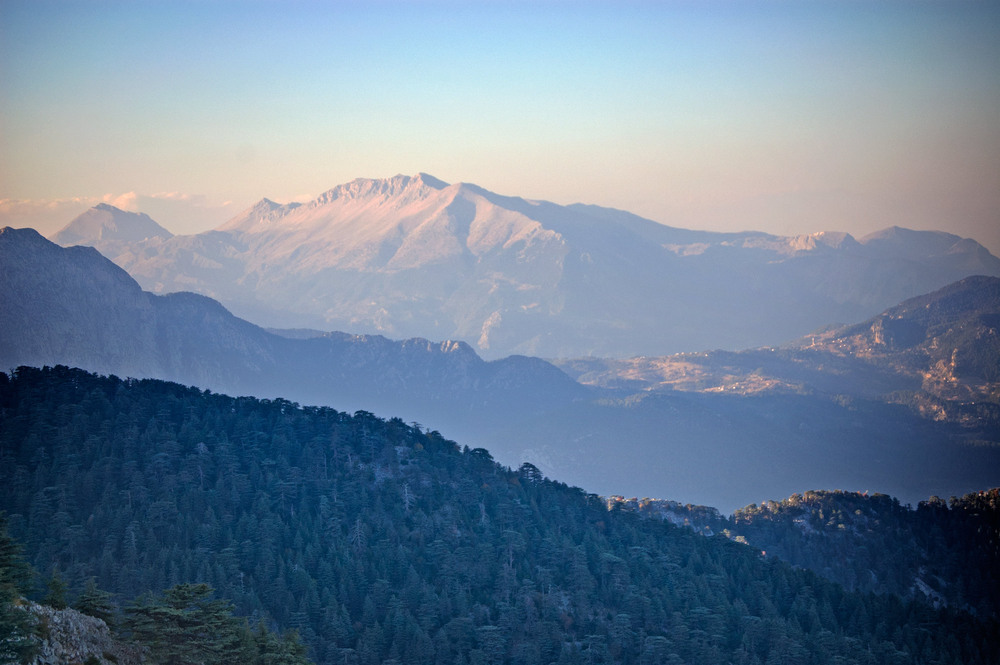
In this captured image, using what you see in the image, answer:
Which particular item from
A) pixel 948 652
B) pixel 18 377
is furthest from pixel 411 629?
pixel 18 377

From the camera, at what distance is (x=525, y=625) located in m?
134

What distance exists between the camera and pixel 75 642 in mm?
85625

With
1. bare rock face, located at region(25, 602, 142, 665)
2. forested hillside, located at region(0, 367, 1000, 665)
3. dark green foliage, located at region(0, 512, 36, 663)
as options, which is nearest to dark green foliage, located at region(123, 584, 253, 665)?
bare rock face, located at region(25, 602, 142, 665)

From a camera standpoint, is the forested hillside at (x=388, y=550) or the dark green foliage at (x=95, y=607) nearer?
the dark green foliage at (x=95, y=607)

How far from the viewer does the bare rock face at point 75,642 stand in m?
82.8

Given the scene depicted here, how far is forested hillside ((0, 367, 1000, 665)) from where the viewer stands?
428ft

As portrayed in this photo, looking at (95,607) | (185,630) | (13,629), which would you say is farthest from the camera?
(185,630)

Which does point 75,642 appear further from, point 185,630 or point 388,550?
point 388,550

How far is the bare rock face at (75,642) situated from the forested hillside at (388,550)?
33.8 metres

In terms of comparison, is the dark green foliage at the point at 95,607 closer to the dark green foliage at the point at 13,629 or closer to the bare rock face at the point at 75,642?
the bare rock face at the point at 75,642

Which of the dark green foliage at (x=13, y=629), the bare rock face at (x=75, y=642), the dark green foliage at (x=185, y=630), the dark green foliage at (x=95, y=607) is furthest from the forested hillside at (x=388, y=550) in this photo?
the dark green foliage at (x=13, y=629)

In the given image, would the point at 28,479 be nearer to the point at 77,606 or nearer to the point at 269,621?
the point at 269,621

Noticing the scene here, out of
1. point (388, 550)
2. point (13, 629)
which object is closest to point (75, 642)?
point (13, 629)

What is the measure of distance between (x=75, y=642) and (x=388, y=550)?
6605 cm
